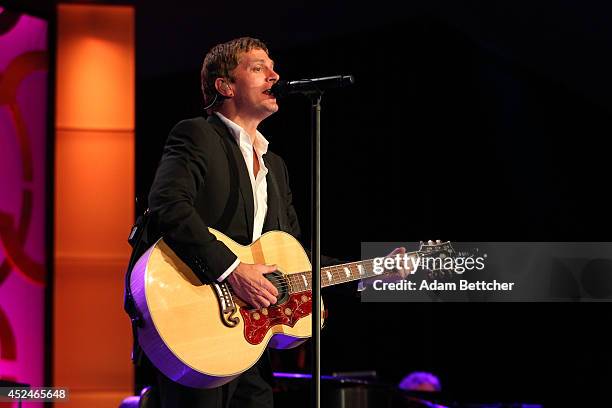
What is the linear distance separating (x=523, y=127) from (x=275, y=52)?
227 cm

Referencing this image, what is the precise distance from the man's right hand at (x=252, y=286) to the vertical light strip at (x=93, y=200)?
2.39 m

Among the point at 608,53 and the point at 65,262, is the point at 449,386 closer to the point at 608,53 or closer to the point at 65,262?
the point at 608,53

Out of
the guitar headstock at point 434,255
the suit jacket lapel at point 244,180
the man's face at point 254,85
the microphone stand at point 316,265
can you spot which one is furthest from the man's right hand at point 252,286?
the guitar headstock at point 434,255

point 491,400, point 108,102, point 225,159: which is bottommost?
point 491,400

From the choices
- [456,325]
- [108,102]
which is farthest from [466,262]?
[108,102]

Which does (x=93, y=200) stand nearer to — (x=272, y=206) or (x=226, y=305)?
(x=272, y=206)

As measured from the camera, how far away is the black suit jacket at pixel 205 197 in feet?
8.14

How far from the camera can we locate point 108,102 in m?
4.82

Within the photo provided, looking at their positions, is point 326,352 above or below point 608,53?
below

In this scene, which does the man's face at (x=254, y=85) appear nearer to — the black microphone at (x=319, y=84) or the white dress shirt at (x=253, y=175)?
the white dress shirt at (x=253, y=175)

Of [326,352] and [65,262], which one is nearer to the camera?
[65,262]

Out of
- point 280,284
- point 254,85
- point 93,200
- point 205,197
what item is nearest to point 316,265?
point 280,284

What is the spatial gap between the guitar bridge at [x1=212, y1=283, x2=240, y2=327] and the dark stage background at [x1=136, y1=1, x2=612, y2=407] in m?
4.16

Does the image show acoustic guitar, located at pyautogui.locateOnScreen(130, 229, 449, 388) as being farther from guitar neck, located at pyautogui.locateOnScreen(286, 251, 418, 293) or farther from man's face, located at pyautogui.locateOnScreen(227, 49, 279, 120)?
man's face, located at pyautogui.locateOnScreen(227, 49, 279, 120)
